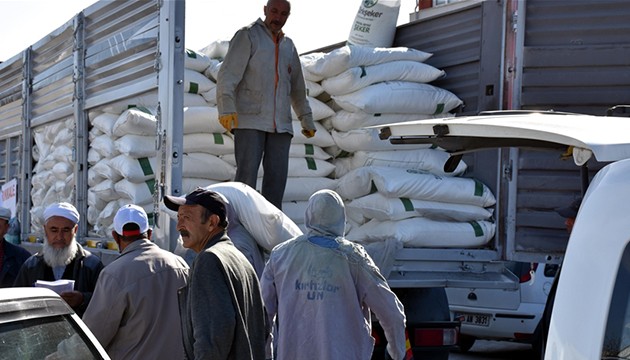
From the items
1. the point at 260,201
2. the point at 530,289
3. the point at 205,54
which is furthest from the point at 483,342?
the point at 260,201

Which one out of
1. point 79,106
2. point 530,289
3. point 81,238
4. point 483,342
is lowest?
point 483,342

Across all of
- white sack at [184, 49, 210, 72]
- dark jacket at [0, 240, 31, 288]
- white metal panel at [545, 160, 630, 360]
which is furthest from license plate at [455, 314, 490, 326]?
white metal panel at [545, 160, 630, 360]

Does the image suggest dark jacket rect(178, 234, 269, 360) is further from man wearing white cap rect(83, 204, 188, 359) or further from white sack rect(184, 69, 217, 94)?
white sack rect(184, 69, 217, 94)

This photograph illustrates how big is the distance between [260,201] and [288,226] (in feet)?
0.71

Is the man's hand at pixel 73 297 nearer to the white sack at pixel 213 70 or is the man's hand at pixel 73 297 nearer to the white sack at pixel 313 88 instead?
the white sack at pixel 213 70

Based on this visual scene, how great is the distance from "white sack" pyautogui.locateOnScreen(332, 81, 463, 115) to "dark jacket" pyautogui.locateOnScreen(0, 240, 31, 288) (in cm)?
234

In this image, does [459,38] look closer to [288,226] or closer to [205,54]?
[205,54]

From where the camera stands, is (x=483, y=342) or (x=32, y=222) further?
(x=483, y=342)

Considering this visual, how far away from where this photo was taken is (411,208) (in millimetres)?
5949

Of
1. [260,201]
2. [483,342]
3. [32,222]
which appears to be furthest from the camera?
[483,342]

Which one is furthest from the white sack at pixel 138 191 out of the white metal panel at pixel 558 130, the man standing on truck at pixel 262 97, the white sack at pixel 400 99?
the white metal panel at pixel 558 130

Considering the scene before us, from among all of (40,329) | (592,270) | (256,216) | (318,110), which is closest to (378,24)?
(318,110)

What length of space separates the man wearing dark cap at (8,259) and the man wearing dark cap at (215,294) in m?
2.18

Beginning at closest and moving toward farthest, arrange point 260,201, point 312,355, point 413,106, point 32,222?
point 312,355
point 260,201
point 413,106
point 32,222
